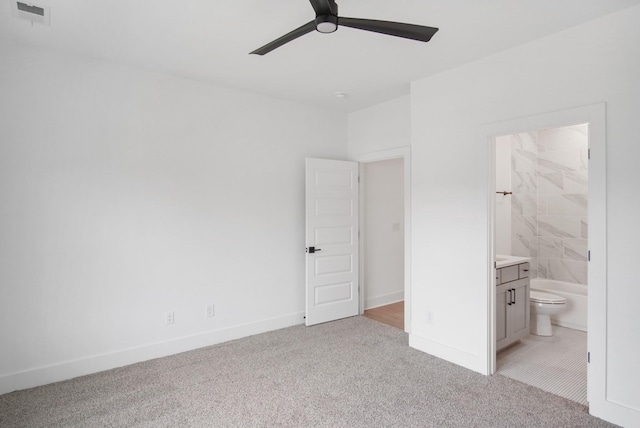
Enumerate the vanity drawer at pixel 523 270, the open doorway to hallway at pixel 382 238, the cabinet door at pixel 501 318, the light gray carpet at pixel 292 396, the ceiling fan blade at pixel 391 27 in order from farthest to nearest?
the open doorway to hallway at pixel 382 238 → the vanity drawer at pixel 523 270 → the cabinet door at pixel 501 318 → the light gray carpet at pixel 292 396 → the ceiling fan blade at pixel 391 27

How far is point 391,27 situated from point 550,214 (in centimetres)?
400

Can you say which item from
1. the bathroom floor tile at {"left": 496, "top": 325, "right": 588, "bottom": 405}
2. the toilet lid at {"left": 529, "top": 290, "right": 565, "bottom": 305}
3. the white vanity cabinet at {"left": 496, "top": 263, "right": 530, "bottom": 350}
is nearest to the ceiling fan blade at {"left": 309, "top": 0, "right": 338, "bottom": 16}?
the white vanity cabinet at {"left": 496, "top": 263, "right": 530, "bottom": 350}

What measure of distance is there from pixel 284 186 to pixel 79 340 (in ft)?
8.10

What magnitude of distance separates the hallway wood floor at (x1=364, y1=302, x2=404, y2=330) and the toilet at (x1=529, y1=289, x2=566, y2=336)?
1.45 metres

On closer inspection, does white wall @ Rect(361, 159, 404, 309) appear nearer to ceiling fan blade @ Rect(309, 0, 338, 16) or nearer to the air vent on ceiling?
ceiling fan blade @ Rect(309, 0, 338, 16)

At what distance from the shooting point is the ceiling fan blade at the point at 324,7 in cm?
170

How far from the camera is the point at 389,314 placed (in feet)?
15.8

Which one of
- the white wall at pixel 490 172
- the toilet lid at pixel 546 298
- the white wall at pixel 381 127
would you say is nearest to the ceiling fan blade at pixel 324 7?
the white wall at pixel 490 172

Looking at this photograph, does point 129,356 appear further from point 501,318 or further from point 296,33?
point 501,318

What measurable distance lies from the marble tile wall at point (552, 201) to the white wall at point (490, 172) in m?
2.06

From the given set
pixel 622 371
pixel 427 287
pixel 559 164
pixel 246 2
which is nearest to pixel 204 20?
pixel 246 2

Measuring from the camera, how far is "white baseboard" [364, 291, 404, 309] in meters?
5.09

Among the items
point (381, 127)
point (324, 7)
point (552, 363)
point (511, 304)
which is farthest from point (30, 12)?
point (552, 363)

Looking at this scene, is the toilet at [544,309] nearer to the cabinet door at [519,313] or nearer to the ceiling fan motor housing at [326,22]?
the cabinet door at [519,313]
